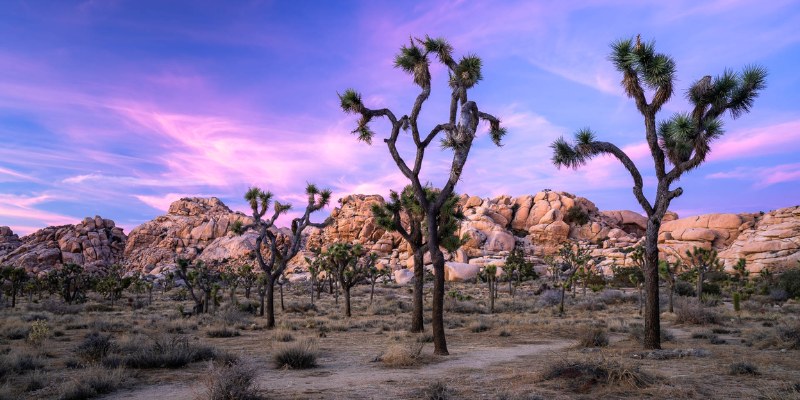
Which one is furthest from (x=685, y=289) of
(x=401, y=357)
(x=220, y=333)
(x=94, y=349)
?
(x=94, y=349)

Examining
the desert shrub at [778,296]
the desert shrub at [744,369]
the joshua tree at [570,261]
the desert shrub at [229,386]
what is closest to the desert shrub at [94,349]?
the desert shrub at [229,386]

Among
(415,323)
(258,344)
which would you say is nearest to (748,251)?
(415,323)

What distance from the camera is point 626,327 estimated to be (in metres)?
21.5

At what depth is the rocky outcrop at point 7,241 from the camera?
4666 inches

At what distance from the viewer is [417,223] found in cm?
2114

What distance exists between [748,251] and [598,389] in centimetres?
7580

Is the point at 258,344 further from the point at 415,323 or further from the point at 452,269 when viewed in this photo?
the point at 452,269

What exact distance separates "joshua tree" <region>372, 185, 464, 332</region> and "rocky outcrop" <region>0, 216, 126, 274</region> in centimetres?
10365

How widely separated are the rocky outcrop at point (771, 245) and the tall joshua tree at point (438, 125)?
6761 centimetres

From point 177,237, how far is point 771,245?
12169cm

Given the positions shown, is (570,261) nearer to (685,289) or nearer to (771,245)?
(685,289)

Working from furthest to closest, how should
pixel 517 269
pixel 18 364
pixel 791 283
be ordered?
pixel 517 269, pixel 791 283, pixel 18 364

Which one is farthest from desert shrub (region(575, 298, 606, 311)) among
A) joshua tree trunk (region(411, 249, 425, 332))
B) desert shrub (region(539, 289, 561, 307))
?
joshua tree trunk (region(411, 249, 425, 332))

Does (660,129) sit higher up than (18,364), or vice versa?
(660,129)
